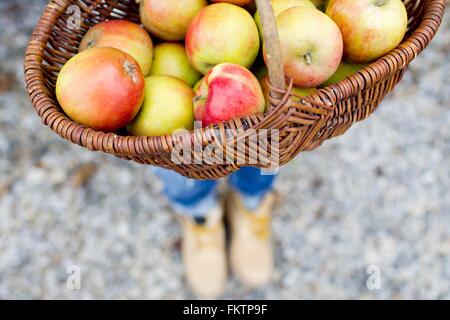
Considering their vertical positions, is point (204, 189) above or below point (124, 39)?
below

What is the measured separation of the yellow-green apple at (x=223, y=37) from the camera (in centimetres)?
89

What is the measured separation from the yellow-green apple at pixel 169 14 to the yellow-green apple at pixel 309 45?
206mm

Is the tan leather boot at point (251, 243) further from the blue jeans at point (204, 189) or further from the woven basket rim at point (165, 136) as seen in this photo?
the woven basket rim at point (165, 136)

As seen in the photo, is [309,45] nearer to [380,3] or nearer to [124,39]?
[380,3]

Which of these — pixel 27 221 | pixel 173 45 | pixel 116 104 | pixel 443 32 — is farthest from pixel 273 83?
pixel 443 32

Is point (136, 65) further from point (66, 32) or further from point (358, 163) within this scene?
point (358, 163)

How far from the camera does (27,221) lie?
61.7 inches

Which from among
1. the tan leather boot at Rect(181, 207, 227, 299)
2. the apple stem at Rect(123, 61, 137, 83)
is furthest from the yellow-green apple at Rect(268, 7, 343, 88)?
the tan leather boot at Rect(181, 207, 227, 299)

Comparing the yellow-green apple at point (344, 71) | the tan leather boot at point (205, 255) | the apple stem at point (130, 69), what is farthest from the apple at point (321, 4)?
the tan leather boot at point (205, 255)

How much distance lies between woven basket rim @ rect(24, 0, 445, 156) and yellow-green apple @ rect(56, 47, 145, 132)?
0.09 ft

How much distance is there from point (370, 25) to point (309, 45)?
0.12 meters

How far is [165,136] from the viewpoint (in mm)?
741

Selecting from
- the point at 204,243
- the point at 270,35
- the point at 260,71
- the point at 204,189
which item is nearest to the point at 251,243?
the point at 204,243

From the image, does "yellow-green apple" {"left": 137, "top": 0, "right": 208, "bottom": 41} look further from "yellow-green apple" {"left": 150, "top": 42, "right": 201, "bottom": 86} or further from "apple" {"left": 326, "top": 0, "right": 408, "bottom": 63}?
"apple" {"left": 326, "top": 0, "right": 408, "bottom": 63}
